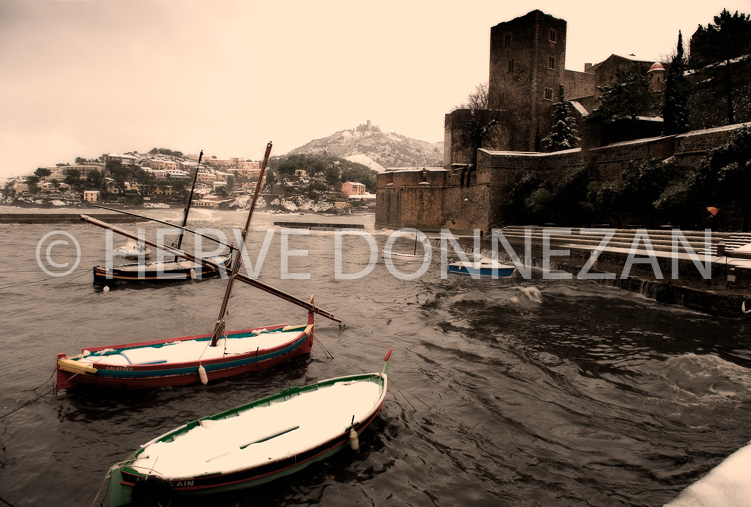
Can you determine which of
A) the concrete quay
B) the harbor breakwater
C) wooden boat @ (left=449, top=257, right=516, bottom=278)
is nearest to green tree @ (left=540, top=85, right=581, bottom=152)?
the concrete quay

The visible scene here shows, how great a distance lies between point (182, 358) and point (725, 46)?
3292 cm

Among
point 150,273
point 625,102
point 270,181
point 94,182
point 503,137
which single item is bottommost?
point 150,273

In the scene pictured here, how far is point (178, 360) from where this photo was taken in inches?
350

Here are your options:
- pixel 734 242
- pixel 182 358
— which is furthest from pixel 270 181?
pixel 182 358

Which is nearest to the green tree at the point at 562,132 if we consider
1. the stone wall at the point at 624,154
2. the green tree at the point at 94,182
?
the stone wall at the point at 624,154

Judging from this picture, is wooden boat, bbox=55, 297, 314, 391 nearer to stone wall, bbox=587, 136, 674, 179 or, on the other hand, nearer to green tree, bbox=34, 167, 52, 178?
stone wall, bbox=587, 136, 674, 179

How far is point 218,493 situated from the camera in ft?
18.3

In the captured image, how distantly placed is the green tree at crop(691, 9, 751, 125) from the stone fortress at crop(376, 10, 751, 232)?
7.45 meters

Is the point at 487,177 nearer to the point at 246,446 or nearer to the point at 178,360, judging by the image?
the point at 178,360

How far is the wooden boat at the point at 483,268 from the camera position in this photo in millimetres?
20828

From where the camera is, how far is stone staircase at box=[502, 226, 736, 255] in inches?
706

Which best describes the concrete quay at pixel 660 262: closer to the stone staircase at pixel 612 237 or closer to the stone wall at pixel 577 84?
the stone staircase at pixel 612 237

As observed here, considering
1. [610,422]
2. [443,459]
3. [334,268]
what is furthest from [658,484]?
[334,268]

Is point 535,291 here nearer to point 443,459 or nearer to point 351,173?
point 443,459
